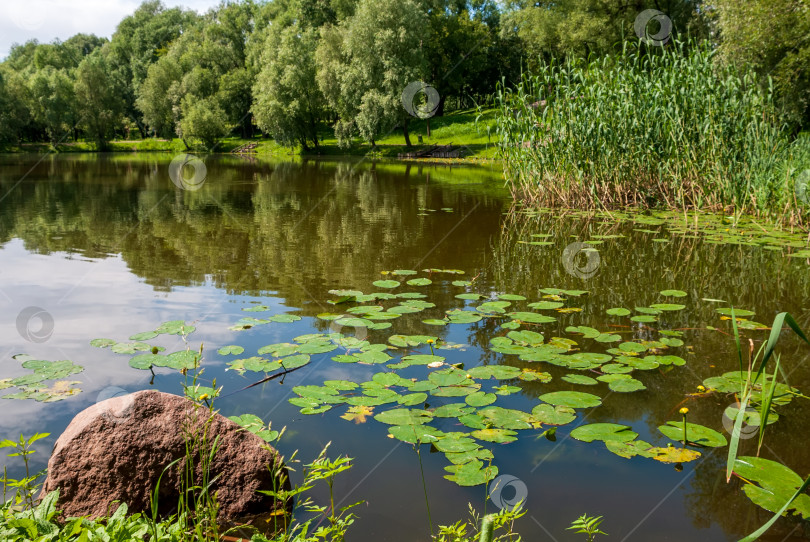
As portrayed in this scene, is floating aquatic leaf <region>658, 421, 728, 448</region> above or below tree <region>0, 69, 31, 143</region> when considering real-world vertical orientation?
below

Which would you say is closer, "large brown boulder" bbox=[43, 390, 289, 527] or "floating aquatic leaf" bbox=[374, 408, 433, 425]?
"large brown boulder" bbox=[43, 390, 289, 527]

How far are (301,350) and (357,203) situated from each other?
1025cm

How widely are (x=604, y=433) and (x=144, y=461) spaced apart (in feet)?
7.24

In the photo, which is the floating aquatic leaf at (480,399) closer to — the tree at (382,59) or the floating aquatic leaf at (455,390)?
A: the floating aquatic leaf at (455,390)

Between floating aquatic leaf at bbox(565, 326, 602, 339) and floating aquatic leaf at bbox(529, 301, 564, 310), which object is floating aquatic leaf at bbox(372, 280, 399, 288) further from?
floating aquatic leaf at bbox(565, 326, 602, 339)

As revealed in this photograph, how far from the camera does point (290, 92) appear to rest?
3716cm

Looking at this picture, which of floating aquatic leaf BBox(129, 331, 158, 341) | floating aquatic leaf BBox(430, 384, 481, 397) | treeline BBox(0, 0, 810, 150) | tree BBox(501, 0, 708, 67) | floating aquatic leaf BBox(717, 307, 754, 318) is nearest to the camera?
floating aquatic leaf BBox(430, 384, 481, 397)

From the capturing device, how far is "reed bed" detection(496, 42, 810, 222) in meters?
9.36

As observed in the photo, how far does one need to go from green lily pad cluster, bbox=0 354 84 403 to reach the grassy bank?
26.2 m

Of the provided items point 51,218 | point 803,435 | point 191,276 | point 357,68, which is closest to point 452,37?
point 357,68

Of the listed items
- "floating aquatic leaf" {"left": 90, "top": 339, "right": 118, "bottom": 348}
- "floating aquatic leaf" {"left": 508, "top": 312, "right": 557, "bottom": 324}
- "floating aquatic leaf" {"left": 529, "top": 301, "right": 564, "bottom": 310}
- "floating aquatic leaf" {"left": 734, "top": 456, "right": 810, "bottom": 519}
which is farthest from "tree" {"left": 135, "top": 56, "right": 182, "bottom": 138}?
"floating aquatic leaf" {"left": 734, "top": 456, "right": 810, "bottom": 519}

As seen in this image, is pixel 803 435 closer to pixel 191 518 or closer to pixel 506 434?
pixel 506 434

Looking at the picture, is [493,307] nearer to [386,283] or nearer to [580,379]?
[386,283]

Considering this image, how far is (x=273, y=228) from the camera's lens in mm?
10375
